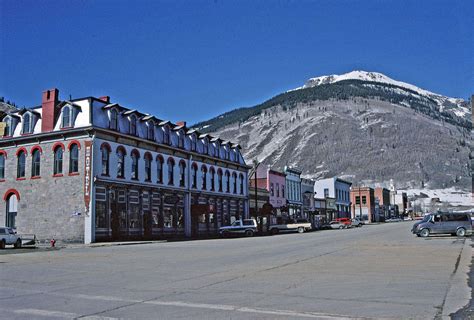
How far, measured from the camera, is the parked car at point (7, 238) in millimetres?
33312

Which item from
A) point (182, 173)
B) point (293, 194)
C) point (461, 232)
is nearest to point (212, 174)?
point (182, 173)

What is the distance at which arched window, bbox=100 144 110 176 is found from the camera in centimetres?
4053

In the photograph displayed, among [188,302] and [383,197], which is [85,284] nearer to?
[188,302]

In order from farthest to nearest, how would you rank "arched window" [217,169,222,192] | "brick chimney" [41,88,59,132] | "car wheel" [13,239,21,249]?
"arched window" [217,169,222,192], "brick chimney" [41,88,59,132], "car wheel" [13,239,21,249]

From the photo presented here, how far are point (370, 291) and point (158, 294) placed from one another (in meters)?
4.74

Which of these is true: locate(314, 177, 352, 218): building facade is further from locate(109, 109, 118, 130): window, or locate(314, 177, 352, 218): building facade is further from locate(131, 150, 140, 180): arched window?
locate(109, 109, 118, 130): window

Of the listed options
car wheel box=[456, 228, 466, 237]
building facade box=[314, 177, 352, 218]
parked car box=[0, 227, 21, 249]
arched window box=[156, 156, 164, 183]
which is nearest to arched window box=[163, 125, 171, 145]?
arched window box=[156, 156, 164, 183]

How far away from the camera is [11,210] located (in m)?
43.5

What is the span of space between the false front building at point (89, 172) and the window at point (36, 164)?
8cm

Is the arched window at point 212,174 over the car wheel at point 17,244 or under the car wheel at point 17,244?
over

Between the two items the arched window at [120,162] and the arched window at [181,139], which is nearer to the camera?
the arched window at [120,162]

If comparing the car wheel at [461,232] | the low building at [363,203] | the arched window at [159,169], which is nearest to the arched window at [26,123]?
the arched window at [159,169]

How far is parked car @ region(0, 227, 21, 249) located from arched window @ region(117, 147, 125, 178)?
10082 millimetres

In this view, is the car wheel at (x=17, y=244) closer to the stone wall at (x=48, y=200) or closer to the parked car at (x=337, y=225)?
the stone wall at (x=48, y=200)
